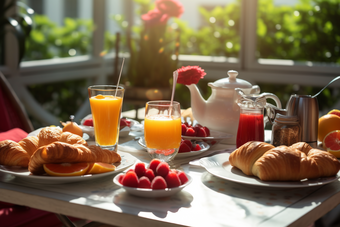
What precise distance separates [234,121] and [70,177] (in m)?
0.73

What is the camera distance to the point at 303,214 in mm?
839

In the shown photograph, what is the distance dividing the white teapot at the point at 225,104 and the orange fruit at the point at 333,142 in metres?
0.22

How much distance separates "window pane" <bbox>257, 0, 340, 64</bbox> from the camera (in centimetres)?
397

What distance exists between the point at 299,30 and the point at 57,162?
142 inches

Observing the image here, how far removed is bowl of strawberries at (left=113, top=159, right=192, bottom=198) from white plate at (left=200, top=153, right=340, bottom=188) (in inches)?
5.5

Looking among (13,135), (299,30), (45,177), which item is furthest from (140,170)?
(299,30)

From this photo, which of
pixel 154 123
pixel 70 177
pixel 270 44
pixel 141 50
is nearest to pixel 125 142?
pixel 154 123

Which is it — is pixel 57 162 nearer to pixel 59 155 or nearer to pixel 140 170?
pixel 59 155

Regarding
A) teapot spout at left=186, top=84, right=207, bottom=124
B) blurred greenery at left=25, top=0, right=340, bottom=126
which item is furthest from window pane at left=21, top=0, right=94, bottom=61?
teapot spout at left=186, top=84, right=207, bottom=124

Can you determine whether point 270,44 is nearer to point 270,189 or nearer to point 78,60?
point 78,60

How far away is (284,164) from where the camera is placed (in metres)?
0.96

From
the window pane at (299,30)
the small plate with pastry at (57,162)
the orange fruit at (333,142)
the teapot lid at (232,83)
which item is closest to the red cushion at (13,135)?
the small plate with pastry at (57,162)

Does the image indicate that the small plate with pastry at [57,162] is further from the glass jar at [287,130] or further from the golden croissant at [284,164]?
the glass jar at [287,130]

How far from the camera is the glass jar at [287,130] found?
4.24 ft
